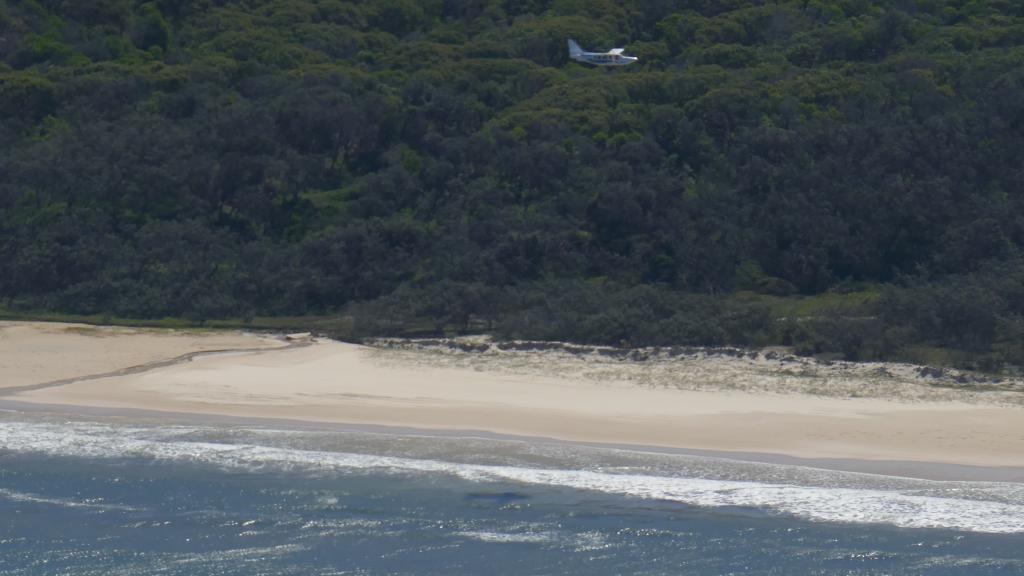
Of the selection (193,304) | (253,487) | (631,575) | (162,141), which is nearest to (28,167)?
(162,141)

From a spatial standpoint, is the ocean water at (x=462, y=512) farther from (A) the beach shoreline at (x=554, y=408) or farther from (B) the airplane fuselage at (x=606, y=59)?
(B) the airplane fuselage at (x=606, y=59)

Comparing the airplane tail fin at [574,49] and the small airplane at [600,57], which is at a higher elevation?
the airplane tail fin at [574,49]

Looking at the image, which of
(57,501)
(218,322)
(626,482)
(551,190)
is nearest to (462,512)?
(626,482)

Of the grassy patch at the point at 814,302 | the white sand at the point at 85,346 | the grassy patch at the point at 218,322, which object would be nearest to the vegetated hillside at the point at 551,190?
the grassy patch at the point at 814,302

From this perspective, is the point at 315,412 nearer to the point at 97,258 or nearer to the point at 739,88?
the point at 97,258

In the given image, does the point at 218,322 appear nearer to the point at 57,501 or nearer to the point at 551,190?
the point at 551,190

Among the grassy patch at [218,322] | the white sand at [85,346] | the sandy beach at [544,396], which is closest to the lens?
the sandy beach at [544,396]
